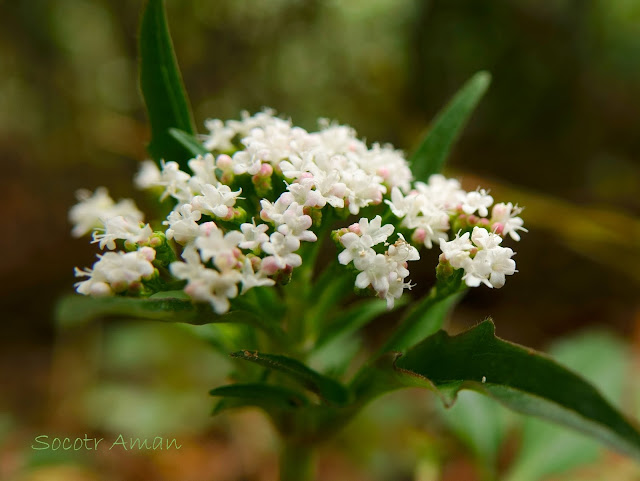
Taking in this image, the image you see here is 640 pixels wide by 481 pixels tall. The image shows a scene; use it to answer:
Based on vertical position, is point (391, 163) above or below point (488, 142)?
below

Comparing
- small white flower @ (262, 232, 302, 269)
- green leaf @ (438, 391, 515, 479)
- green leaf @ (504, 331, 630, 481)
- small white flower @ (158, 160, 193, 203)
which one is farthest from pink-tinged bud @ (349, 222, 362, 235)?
green leaf @ (504, 331, 630, 481)

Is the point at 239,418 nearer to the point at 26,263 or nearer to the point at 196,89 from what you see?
the point at 26,263

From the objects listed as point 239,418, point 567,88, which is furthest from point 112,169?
point 567,88

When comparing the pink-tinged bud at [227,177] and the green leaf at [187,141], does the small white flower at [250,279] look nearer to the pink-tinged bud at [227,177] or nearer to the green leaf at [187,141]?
the pink-tinged bud at [227,177]

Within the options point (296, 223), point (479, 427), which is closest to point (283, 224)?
point (296, 223)

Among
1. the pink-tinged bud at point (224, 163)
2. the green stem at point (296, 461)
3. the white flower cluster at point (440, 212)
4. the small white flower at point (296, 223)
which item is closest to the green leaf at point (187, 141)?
the pink-tinged bud at point (224, 163)

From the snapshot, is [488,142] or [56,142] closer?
→ [488,142]

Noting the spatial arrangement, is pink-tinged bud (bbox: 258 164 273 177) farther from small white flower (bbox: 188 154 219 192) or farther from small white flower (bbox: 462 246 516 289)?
small white flower (bbox: 462 246 516 289)
